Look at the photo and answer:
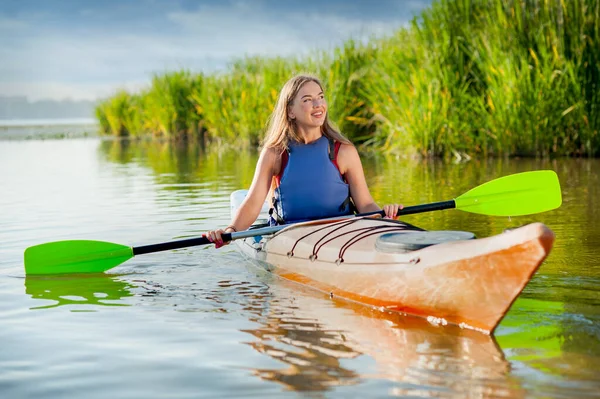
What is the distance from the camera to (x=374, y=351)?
347cm

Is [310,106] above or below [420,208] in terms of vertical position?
above

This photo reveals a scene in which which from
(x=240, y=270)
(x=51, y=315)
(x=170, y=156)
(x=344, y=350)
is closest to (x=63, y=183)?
(x=170, y=156)

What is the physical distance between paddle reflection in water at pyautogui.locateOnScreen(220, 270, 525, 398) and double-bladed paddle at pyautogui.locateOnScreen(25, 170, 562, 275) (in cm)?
125

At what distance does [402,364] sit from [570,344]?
2.31ft

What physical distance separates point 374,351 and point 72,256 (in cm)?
241

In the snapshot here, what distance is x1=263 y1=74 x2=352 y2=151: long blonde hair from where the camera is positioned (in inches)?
204

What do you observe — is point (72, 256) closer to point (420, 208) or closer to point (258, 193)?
point (258, 193)

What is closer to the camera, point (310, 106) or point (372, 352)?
point (372, 352)

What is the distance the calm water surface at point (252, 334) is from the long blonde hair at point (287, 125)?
802 millimetres

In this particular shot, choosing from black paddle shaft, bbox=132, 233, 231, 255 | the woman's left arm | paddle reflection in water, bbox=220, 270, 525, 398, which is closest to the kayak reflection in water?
paddle reflection in water, bbox=220, 270, 525, 398

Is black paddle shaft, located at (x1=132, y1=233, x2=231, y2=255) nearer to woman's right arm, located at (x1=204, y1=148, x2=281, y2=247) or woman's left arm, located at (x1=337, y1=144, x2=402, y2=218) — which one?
woman's right arm, located at (x1=204, y1=148, x2=281, y2=247)

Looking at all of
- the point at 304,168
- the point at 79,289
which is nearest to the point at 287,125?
the point at 304,168

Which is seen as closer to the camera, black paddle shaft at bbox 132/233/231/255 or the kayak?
the kayak

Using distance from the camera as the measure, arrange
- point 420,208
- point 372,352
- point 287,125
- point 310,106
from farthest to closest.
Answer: point 287,125 → point 310,106 → point 420,208 → point 372,352
